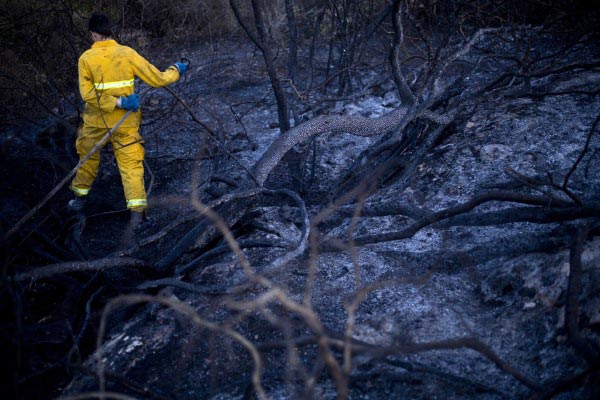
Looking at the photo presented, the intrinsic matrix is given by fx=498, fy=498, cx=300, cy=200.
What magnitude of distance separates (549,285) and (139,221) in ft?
8.80

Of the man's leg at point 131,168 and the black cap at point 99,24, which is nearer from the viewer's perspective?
the black cap at point 99,24

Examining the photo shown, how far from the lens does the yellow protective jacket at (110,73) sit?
11.1 feet

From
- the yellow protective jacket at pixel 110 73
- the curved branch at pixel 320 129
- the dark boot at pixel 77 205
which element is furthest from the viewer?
the dark boot at pixel 77 205

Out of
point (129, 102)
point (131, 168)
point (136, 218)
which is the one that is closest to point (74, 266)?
point (136, 218)

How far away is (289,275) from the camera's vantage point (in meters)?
2.68

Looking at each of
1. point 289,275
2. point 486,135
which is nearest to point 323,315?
point 289,275

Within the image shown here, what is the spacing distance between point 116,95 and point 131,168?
52 cm

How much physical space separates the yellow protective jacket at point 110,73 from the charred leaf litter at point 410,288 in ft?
2.91

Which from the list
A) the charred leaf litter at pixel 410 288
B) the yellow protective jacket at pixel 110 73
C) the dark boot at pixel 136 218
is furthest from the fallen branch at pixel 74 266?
the yellow protective jacket at pixel 110 73

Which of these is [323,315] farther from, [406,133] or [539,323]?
[406,133]

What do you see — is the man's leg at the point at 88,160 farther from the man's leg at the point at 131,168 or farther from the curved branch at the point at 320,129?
the curved branch at the point at 320,129

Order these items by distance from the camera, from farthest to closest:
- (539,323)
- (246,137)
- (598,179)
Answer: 1. (246,137)
2. (598,179)
3. (539,323)

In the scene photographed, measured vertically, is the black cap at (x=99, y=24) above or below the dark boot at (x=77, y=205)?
above

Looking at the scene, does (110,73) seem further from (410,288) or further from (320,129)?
(410,288)
